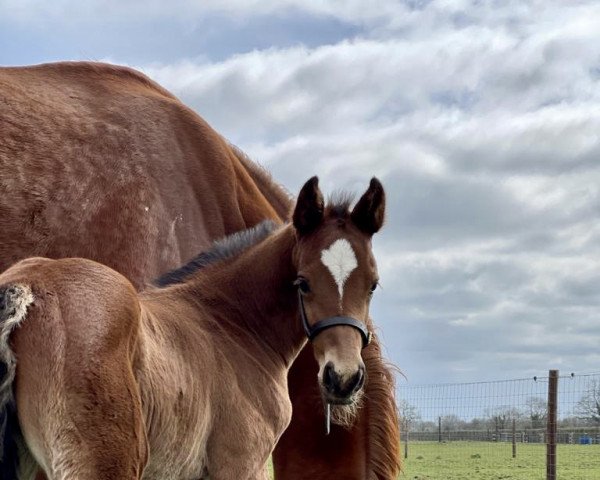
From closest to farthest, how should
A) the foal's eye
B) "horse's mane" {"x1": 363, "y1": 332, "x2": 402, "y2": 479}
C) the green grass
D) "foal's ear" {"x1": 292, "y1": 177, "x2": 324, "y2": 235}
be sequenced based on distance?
the foal's eye, "foal's ear" {"x1": 292, "y1": 177, "x2": 324, "y2": 235}, "horse's mane" {"x1": 363, "y1": 332, "x2": 402, "y2": 479}, the green grass

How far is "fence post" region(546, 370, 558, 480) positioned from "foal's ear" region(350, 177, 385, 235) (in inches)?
286

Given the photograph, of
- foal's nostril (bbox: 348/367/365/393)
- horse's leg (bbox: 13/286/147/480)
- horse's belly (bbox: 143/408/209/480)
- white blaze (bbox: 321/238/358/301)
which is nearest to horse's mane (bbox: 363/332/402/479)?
white blaze (bbox: 321/238/358/301)

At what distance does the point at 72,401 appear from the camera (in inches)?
130

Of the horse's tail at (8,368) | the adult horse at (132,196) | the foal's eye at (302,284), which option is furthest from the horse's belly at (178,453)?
the adult horse at (132,196)

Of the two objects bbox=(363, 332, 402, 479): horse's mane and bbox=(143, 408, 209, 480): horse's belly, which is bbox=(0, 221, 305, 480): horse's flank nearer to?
bbox=(143, 408, 209, 480): horse's belly

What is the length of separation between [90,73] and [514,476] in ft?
44.8

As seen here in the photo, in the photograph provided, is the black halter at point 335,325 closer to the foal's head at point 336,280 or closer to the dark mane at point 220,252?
the foal's head at point 336,280

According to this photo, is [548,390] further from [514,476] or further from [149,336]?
[149,336]

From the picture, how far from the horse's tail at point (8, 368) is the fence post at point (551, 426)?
9.00 m

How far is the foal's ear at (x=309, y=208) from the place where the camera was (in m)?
4.93

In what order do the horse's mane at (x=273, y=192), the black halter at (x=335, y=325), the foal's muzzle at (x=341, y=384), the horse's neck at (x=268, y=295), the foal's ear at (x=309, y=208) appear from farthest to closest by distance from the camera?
the horse's mane at (x=273, y=192) → the horse's neck at (x=268, y=295) → the foal's ear at (x=309, y=208) → the black halter at (x=335, y=325) → the foal's muzzle at (x=341, y=384)

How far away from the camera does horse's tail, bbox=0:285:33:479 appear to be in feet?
11.0

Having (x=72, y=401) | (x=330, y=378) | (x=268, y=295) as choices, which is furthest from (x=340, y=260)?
(x=72, y=401)

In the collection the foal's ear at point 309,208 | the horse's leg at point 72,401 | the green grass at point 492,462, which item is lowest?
the green grass at point 492,462
